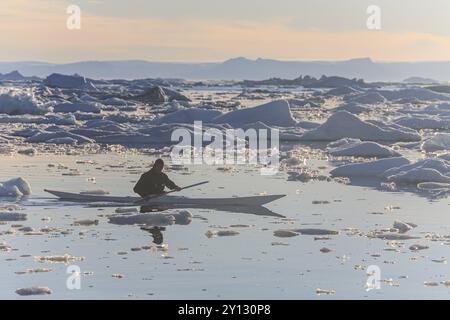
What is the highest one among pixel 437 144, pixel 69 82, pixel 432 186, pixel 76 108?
pixel 69 82

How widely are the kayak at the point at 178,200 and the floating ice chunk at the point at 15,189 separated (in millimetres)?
436

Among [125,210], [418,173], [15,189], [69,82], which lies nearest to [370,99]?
[69,82]

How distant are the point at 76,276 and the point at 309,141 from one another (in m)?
18.7

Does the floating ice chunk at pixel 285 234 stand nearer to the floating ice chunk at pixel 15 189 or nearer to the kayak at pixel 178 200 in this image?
the kayak at pixel 178 200

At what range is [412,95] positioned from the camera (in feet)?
187

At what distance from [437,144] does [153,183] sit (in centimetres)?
1159

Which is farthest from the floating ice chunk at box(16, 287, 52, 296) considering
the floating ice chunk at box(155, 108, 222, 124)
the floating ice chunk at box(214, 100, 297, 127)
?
the floating ice chunk at box(155, 108, 222, 124)

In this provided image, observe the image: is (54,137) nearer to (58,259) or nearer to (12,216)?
(12,216)

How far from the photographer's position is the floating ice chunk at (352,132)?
2738 centimetres

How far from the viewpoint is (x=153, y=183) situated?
14.1 meters

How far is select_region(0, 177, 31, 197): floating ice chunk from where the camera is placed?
552 inches
